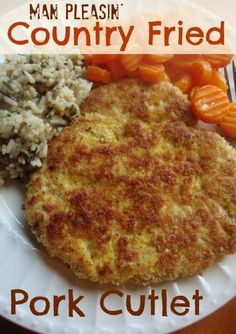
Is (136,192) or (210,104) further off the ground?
(210,104)

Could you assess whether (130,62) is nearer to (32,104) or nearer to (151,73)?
(151,73)

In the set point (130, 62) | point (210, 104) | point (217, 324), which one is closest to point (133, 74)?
point (130, 62)

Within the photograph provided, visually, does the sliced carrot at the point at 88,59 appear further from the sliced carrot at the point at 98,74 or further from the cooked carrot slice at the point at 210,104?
the cooked carrot slice at the point at 210,104

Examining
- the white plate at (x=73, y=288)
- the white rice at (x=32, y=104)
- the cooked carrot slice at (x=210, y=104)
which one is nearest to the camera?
the white plate at (x=73, y=288)

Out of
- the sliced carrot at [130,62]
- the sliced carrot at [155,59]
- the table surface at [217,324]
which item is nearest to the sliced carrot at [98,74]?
the sliced carrot at [130,62]

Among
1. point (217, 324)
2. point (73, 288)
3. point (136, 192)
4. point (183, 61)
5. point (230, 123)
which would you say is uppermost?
point (183, 61)

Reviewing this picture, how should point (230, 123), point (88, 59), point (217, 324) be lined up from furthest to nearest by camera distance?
point (88, 59) < point (230, 123) < point (217, 324)
